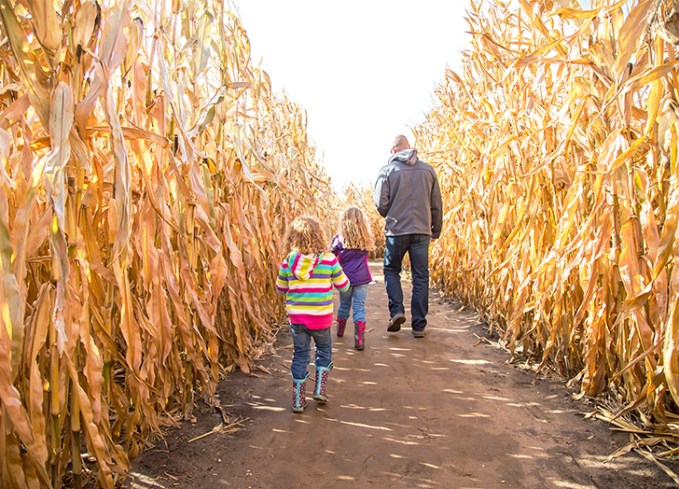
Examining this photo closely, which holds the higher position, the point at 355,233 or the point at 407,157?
the point at 407,157

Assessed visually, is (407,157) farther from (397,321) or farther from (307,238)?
(307,238)

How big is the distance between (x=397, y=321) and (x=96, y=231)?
2.76m

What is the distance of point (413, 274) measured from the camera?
165 inches

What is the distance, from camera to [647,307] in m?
2.01

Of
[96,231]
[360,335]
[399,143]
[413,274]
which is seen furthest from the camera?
[399,143]

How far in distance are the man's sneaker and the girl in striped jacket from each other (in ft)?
4.61

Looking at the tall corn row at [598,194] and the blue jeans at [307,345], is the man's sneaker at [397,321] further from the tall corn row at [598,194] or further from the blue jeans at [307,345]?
the blue jeans at [307,345]

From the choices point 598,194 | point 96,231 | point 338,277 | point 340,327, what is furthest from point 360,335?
point 96,231

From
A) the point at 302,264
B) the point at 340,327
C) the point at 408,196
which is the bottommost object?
the point at 340,327

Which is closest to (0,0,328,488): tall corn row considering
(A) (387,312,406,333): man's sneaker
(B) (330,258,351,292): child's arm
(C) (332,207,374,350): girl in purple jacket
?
(B) (330,258,351,292): child's arm

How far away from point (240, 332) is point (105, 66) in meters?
1.74

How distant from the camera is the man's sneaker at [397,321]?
4047mm

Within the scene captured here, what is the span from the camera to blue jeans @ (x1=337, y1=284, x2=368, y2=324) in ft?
12.6

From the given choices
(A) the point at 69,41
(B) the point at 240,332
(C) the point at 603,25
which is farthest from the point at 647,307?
(A) the point at 69,41
